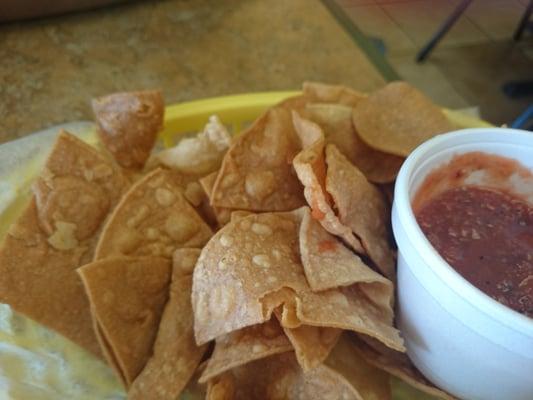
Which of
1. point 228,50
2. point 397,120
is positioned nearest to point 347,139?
point 397,120

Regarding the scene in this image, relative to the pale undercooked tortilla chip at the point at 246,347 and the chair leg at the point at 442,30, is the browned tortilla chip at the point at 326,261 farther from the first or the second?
the chair leg at the point at 442,30

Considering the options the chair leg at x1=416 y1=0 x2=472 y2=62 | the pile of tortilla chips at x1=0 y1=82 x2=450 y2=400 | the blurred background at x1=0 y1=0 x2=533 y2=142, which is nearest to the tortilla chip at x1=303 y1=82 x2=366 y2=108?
the pile of tortilla chips at x1=0 y1=82 x2=450 y2=400

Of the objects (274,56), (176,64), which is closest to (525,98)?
(274,56)

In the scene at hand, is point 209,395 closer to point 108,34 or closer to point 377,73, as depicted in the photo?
point 377,73

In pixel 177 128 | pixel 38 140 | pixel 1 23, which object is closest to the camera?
pixel 38 140

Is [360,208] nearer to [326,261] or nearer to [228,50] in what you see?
[326,261]
